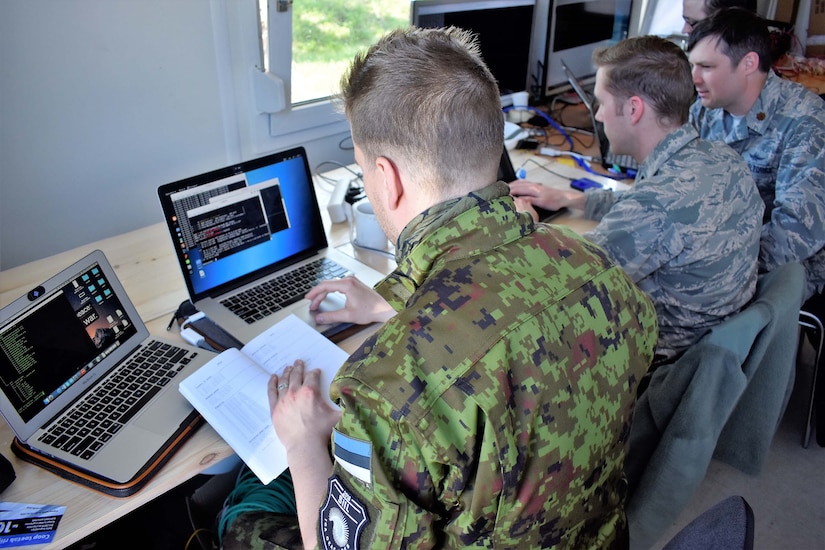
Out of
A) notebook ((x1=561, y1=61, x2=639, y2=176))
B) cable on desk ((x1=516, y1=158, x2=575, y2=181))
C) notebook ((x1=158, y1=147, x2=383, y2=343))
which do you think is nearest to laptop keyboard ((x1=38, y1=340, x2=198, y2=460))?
notebook ((x1=158, y1=147, x2=383, y2=343))

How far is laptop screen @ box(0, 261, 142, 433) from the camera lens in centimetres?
92

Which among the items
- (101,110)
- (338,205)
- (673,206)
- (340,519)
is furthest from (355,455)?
(101,110)

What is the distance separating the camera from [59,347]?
999 millimetres

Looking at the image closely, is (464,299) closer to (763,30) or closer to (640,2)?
(763,30)

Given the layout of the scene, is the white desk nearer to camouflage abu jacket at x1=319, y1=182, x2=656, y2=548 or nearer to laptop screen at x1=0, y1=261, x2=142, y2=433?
laptop screen at x1=0, y1=261, x2=142, y2=433

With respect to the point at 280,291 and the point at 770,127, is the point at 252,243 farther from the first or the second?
the point at 770,127

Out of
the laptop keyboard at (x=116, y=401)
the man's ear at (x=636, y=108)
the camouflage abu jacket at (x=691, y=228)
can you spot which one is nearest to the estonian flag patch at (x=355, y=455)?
the laptop keyboard at (x=116, y=401)

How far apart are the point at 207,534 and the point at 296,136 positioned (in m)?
1.23

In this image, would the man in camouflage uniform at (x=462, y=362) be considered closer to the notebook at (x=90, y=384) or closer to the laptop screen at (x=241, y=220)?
the notebook at (x=90, y=384)

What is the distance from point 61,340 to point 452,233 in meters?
0.68

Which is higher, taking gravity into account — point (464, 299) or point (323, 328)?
point (464, 299)

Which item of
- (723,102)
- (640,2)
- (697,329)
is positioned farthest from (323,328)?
(640,2)

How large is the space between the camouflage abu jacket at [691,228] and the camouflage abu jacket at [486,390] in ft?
1.70

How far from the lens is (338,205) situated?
1.71 m
